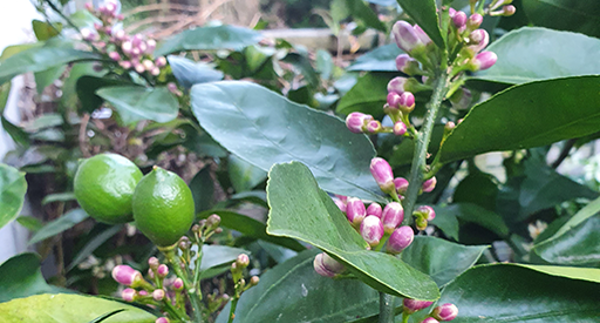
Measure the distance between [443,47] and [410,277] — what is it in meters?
0.21

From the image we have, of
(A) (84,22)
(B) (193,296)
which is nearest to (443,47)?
(B) (193,296)

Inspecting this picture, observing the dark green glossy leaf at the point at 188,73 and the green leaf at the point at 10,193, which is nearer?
the green leaf at the point at 10,193

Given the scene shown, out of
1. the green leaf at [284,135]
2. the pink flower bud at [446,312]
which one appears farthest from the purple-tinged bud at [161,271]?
the pink flower bud at [446,312]

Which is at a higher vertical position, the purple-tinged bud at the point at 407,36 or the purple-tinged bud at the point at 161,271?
the purple-tinged bud at the point at 407,36

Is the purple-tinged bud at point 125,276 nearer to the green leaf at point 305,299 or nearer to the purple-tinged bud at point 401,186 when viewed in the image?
the green leaf at point 305,299

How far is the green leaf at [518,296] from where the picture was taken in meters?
0.26

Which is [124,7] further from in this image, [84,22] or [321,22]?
[321,22]

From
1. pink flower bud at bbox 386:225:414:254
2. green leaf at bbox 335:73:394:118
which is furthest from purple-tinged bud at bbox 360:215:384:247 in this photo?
green leaf at bbox 335:73:394:118

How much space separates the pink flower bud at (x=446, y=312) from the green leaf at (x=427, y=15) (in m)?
0.21

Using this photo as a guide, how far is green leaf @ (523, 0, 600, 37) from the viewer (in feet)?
1.43

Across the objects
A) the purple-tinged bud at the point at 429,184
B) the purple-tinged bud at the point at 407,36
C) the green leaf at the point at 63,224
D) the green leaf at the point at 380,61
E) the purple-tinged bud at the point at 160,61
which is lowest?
the green leaf at the point at 63,224

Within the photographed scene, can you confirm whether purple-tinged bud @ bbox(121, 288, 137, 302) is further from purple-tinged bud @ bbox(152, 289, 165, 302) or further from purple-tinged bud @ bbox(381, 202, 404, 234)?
purple-tinged bud @ bbox(381, 202, 404, 234)

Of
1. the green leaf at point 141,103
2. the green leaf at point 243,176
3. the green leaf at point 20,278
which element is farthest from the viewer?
the green leaf at point 243,176

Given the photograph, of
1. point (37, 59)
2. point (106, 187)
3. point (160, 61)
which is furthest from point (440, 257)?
point (37, 59)
